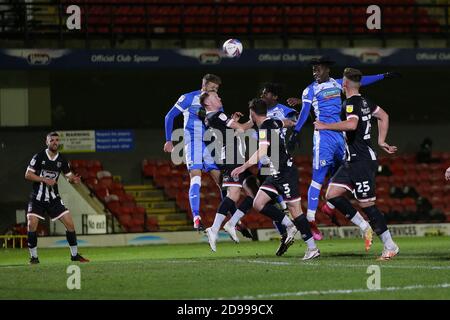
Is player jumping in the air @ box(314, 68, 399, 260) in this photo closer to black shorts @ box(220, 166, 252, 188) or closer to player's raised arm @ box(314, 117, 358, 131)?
player's raised arm @ box(314, 117, 358, 131)

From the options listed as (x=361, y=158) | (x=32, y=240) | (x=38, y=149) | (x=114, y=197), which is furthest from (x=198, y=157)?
(x=38, y=149)

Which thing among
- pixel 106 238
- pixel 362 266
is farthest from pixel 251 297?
pixel 106 238

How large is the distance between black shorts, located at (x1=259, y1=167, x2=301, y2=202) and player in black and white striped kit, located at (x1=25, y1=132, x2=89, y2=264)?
13.1 ft

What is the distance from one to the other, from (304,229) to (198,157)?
2.77 metres

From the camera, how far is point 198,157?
16.3m

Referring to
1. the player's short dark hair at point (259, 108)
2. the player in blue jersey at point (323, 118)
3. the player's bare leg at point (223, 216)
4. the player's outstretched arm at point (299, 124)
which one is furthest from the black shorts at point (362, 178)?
the player's bare leg at point (223, 216)

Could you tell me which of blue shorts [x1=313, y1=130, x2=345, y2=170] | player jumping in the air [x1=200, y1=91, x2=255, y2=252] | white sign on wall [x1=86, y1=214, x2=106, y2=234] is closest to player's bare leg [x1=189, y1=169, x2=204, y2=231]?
player jumping in the air [x1=200, y1=91, x2=255, y2=252]

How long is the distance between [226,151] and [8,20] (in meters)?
13.2

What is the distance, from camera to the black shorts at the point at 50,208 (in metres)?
17.0

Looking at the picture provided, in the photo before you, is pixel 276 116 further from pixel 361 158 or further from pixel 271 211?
pixel 361 158

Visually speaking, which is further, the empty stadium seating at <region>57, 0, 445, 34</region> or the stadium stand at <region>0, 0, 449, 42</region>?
the empty stadium seating at <region>57, 0, 445, 34</region>

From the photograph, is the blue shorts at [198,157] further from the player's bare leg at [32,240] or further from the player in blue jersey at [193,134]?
the player's bare leg at [32,240]

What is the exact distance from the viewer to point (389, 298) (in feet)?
31.0

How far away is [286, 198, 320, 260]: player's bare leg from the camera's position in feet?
46.6
